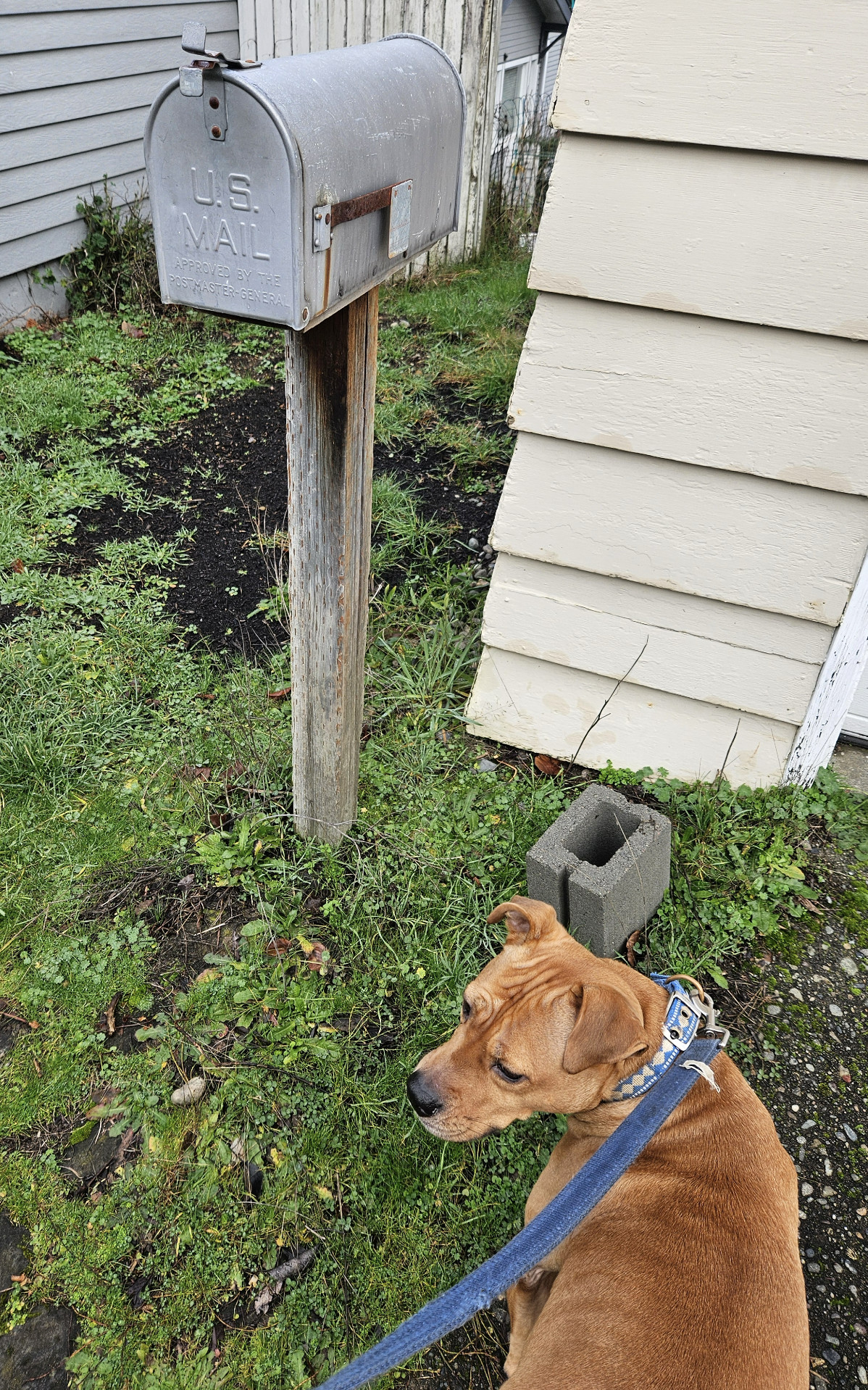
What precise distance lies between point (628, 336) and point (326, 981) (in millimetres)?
2139

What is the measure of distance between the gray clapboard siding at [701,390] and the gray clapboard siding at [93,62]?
16.2ft

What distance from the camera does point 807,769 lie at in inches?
126

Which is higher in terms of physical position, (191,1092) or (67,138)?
(67,138)

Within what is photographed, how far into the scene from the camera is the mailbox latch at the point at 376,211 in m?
1.50

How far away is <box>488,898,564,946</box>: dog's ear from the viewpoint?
6.59 ft

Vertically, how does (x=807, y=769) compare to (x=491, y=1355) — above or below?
above

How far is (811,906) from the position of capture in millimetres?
2934

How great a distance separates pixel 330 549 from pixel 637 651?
1288mm

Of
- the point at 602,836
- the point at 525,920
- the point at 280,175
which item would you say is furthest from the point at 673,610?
the point at 280,175

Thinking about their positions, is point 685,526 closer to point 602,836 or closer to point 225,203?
point 602,836

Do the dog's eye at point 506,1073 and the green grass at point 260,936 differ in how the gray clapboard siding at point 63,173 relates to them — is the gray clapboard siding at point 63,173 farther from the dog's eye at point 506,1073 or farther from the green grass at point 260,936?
the dog's eye at point 506,1073

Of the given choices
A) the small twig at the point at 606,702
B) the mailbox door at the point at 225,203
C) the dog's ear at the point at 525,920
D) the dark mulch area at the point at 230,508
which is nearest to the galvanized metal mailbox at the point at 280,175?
the mailbox door at the point at 225,203

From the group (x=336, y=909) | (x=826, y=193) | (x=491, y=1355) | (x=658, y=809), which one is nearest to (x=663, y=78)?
(x=826, y=193)

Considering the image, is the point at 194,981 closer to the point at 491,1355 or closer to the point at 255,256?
the point at 491,1355
